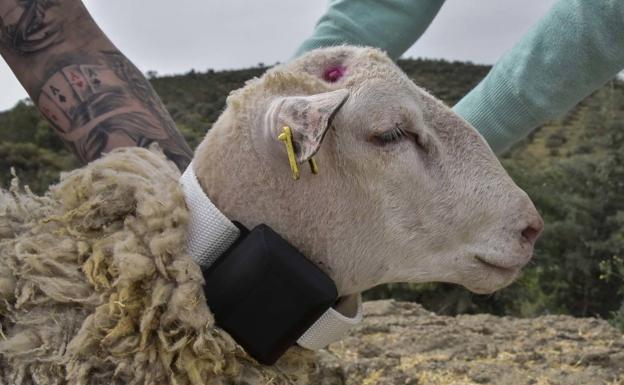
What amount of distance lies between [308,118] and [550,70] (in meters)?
0.96

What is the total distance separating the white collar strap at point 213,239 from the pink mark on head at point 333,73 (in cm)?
35

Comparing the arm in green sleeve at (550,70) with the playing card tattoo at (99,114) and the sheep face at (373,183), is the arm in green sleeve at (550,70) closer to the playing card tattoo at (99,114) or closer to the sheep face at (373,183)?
the sheep face at (373,183)

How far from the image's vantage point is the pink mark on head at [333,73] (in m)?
1.60

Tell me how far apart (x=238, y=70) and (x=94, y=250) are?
23.6 m

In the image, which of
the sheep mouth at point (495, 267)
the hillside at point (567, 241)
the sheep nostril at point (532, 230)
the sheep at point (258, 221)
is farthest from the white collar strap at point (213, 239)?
the hillside at point (567, 241)

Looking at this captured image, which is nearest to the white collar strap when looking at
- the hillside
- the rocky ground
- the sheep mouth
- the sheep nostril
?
the sheep mouth

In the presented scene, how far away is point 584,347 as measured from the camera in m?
4.00

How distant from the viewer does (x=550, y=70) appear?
202 centimetres

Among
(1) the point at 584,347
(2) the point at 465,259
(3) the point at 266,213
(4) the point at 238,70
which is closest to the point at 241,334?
(3) the point at 266,213

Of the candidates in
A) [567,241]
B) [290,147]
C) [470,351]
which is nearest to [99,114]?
[290,147]

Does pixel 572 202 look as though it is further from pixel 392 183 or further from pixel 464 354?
pixel 392 183

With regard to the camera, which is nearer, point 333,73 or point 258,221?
point 258,221

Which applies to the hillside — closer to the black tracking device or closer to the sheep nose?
the sheep nose

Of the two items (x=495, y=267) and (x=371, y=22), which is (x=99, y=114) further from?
(x=495, y=267)
